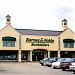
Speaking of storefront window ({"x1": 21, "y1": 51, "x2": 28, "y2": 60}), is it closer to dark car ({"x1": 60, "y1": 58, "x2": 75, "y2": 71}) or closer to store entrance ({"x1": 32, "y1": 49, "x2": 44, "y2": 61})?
store entrance ({"x1": 32, "y1": 49, "x2": 44, "y2": 61})

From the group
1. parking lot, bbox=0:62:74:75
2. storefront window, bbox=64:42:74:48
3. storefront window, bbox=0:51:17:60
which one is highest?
storefront window, bbox=64:42:74:48

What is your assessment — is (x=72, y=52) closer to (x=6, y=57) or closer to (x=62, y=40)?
(x=62, y=40)

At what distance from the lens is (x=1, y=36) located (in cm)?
7944

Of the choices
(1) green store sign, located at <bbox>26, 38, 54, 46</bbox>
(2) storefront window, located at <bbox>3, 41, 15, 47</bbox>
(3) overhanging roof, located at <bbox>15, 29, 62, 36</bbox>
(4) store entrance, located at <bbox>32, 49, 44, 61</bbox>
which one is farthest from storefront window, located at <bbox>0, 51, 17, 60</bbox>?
(3) overhanging roof, located at <bbox>15, 29, 62, 36</bbox>

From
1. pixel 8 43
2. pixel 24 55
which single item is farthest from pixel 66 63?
pixel 24 55

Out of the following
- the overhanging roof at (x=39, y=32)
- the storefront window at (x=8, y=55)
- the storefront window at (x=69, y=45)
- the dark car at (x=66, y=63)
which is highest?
the overhanging roof at (x=39, y=32)

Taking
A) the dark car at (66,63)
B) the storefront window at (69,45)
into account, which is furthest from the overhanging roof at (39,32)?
the dark car at (66,63)

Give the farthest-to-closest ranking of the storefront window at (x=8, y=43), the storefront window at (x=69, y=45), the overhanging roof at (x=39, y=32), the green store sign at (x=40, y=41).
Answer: the storefront window at (x=69, y=45) < the overhanging roof at (x=39, y=32) < the green store sign at (x=40, y=41) < the storefront window at (x=8, y=43)

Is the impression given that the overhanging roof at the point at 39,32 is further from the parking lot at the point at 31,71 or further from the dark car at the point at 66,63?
the dark car at the point at 66,63

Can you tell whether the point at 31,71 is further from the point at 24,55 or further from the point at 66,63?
the point at 24,55

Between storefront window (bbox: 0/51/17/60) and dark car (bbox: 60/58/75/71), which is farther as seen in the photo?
storefront window (bbox: 0/51/17/60)

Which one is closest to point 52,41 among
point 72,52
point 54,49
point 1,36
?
point 54,49

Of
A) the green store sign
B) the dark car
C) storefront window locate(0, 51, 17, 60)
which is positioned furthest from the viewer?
the green store sign

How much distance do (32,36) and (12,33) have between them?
5165 mm
